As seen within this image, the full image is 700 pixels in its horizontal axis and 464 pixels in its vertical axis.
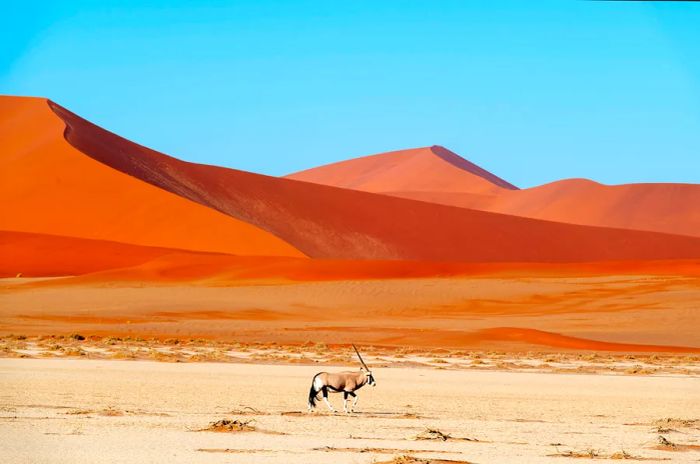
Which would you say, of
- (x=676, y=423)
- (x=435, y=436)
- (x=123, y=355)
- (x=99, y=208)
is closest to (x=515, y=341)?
(x=123, y=355)

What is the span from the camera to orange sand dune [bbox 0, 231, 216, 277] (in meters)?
59.4

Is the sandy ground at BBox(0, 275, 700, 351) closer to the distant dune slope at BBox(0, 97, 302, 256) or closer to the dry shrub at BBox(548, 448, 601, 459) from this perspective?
the distant dune slope at BBox(0, 97, 302, 256)

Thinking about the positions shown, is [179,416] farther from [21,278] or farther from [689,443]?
[21,278]

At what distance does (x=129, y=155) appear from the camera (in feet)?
286

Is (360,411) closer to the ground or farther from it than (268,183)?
closer to the ground

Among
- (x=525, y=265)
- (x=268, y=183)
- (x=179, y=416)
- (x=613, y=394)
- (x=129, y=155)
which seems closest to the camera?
(x=179, y=416)

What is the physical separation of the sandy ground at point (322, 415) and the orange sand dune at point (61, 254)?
120 ft

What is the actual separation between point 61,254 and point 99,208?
12093 mm

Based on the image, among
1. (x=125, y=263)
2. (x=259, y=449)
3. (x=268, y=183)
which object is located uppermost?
(x=268, y=183)

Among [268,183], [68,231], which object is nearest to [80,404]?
[68,231]

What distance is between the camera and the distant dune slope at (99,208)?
230 feet

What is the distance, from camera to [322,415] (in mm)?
15266

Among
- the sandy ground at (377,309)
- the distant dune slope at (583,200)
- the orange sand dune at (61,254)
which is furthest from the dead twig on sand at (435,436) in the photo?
the distant dune slope at (583,200)

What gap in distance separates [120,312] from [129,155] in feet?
155
